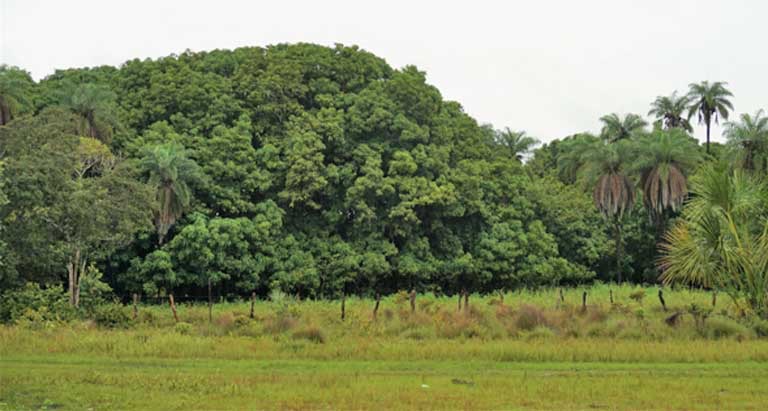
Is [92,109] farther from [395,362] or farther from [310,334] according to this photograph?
[395,362]

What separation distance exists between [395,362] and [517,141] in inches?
2149

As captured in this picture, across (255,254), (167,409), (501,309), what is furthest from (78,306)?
(167,409)

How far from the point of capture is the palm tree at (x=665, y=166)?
5000cm

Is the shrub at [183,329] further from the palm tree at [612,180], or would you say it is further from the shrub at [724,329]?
the palm tree at [612,180]

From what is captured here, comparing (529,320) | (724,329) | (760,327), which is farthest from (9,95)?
(760,327)

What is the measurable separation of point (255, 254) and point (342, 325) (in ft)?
60.1

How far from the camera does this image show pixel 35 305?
2409 centimetres

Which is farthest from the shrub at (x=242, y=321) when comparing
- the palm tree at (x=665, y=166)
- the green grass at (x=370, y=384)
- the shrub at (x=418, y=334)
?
the palm tree at (x=665, y=166)

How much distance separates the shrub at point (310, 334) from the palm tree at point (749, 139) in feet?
129

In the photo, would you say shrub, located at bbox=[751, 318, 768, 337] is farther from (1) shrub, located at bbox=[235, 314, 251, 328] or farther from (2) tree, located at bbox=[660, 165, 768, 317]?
(1) shrub, located at bbox=[235, 314, 251, 328]

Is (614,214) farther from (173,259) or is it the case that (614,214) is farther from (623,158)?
(173,259)

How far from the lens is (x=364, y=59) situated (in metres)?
45.4

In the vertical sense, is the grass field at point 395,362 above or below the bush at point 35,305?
below

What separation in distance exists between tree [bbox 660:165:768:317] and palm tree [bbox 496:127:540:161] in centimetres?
4577
